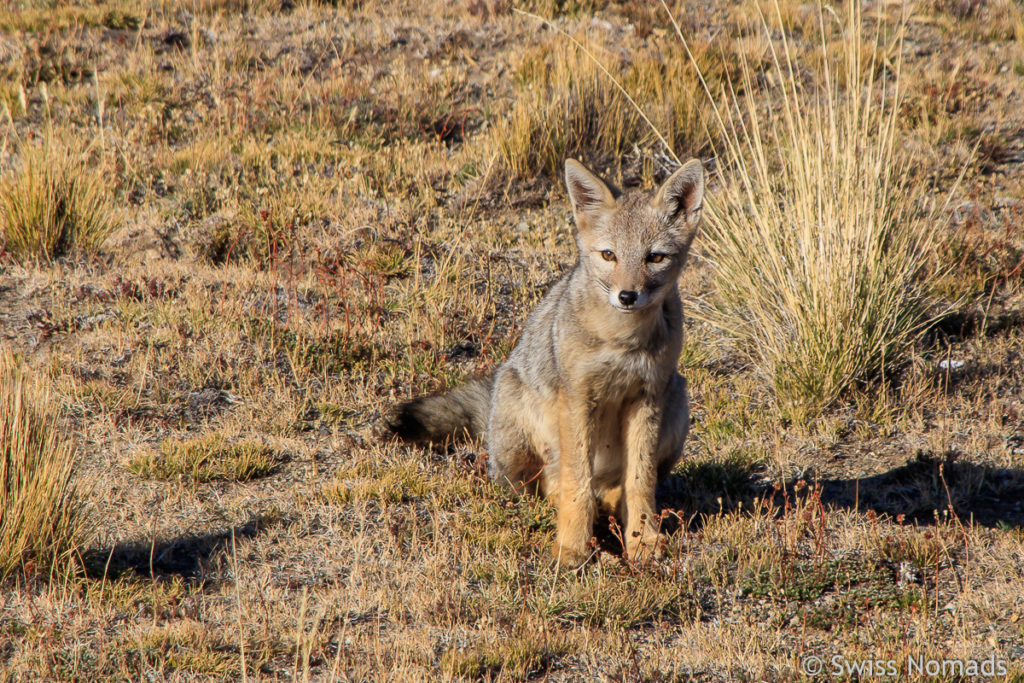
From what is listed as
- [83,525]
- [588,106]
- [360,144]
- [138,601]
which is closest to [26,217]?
[360,144]

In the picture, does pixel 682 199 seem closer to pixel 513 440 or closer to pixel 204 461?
pixel 513 440

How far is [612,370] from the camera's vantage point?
4336 mm

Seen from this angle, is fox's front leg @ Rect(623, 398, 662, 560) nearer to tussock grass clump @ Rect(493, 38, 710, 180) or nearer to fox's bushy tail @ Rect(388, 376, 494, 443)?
fox's bushy tail @ Rect(388, 376, 494, 443)

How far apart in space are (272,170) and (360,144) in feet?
3.52

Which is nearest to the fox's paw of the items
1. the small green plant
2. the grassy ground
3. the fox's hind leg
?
the grassy ground

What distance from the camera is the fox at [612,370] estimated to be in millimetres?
4328

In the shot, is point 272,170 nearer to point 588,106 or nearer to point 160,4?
point 588,106

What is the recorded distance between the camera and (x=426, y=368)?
6.53m

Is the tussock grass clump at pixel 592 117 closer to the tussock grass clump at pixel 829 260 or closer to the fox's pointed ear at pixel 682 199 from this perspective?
the tussock grass clump at pixel 829 260

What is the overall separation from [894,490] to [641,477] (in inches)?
68.2

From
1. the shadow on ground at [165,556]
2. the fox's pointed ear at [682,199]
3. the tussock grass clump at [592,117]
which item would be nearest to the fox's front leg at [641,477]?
the fox's pointed ear at [682,199]

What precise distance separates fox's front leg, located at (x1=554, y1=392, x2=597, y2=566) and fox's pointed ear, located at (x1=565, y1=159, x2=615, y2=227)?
37.9 inches

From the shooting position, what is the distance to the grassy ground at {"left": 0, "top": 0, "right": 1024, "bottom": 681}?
3.94 meters

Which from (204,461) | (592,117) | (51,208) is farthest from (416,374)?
(592,117)
